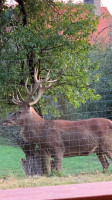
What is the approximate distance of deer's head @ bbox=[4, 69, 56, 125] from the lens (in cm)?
855

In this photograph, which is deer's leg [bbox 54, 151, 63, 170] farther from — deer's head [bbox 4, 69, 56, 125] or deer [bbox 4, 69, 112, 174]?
deer's head [bbox 4, 69, 56, 125]

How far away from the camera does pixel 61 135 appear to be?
8930 millimetres

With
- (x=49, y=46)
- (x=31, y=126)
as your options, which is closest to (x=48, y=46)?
(x=49, y=46)

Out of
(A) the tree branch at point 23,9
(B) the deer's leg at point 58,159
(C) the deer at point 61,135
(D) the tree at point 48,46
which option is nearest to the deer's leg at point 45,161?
(C) the deer at point 61,135

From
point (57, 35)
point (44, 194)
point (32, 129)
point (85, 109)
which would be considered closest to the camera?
point (44, 194)

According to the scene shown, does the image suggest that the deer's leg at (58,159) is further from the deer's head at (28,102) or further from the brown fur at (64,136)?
the deer's head at (28,102)

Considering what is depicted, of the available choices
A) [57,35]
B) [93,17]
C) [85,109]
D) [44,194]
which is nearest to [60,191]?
[44,194]

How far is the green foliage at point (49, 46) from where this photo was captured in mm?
8352

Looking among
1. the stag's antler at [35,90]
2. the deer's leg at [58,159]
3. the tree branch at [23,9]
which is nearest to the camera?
the stag's antler at [35,90]

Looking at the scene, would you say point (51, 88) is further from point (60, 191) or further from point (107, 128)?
point (60, 191)

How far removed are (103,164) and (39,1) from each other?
4.14 m

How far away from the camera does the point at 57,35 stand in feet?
27.7

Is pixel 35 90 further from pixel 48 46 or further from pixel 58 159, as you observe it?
pixel 58 159

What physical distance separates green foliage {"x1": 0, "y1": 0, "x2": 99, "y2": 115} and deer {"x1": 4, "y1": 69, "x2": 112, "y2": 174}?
333 mm
